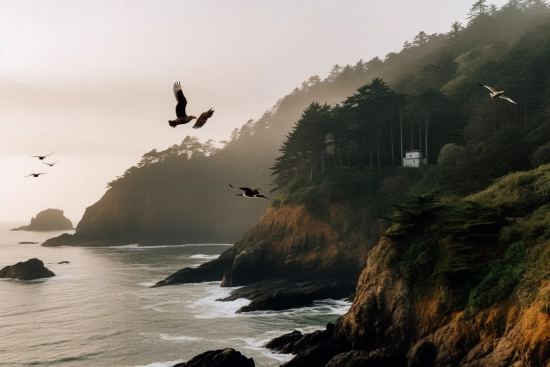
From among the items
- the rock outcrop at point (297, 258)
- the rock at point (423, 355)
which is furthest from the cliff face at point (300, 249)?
the rock at point (423, 355)

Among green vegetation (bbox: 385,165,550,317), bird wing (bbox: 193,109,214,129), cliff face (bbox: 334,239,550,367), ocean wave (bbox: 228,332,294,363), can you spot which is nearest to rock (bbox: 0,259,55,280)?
ocean wave (bbox: 228,332,294,363)

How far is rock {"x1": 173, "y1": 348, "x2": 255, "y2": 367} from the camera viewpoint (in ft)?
87.9

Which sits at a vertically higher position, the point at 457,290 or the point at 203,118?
the point at 203,118

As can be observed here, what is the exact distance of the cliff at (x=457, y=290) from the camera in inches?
897

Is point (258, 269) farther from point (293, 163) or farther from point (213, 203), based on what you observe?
point (213, 203)

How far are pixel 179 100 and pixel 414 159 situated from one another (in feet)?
190

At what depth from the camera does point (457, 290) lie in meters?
26.8

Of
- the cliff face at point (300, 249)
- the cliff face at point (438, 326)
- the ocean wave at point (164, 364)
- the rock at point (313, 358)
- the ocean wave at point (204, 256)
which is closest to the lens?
the cliff face at point (438, 326)

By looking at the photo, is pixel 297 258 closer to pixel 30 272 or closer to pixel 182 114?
pixel 30 272

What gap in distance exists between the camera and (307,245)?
55344mm

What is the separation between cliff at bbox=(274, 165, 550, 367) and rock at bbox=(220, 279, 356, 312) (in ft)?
42.3

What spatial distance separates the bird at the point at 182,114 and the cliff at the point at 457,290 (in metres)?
19.0

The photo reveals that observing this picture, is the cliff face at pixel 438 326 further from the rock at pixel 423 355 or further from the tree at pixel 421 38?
the tree at pixel 421 38

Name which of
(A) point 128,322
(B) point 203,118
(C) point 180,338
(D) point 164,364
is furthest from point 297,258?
(B) point 203,118
